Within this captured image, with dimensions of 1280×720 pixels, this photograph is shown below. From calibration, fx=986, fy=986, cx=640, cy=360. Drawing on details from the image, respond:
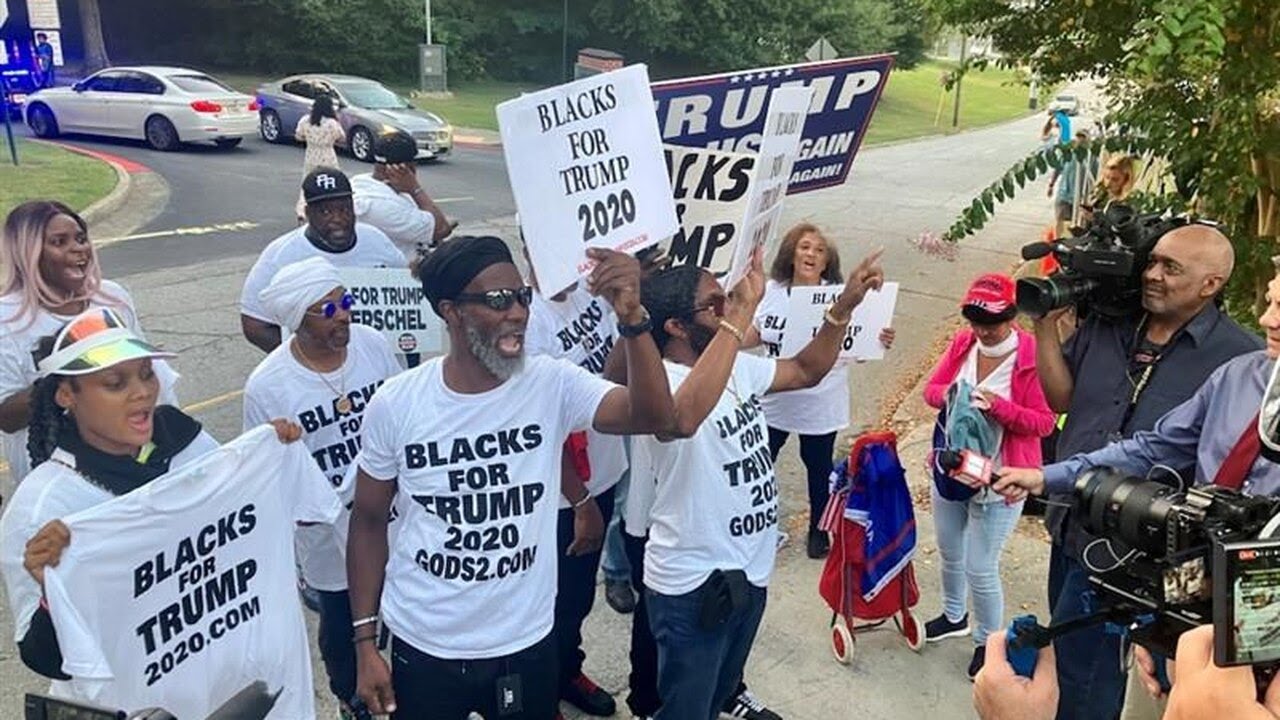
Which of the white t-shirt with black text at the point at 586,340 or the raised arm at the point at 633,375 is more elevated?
the raised arm at the point at 633,375

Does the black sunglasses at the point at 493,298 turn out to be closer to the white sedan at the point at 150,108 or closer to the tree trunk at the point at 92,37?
the white sedan at the point at 150,108

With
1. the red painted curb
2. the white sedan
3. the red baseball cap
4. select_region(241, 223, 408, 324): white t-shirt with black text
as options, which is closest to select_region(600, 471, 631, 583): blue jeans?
select_region(241, 223, 408, 324): white t-shirt with black text

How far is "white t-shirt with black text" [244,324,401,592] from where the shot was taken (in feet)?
11.4

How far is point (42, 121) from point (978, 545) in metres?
22.4

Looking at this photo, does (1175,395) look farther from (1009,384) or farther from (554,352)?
(554,352)

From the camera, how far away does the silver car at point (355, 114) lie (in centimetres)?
2020

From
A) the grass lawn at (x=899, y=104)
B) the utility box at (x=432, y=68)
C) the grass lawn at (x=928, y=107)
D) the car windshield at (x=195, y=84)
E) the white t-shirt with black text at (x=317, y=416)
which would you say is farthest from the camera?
the grass lawn at (x=928, y=107)

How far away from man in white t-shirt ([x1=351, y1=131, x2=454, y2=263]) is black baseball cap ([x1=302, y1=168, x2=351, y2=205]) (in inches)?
34.3

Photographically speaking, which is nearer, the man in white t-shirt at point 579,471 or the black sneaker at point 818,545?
the man in white t-shirt at point 579,471

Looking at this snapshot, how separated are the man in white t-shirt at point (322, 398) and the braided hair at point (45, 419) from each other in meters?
0.80

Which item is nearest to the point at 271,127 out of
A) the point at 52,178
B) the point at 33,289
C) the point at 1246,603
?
the point at 52,178

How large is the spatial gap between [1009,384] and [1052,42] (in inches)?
135

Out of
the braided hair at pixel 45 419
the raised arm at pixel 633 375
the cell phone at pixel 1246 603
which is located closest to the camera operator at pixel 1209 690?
the cell phone at pixel 1246 603

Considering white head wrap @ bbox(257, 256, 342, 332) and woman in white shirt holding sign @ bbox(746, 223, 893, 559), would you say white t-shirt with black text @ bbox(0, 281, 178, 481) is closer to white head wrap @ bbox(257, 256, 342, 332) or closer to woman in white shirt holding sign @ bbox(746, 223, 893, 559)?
white head wrap @ bbox(257, 256, 342, 332)
